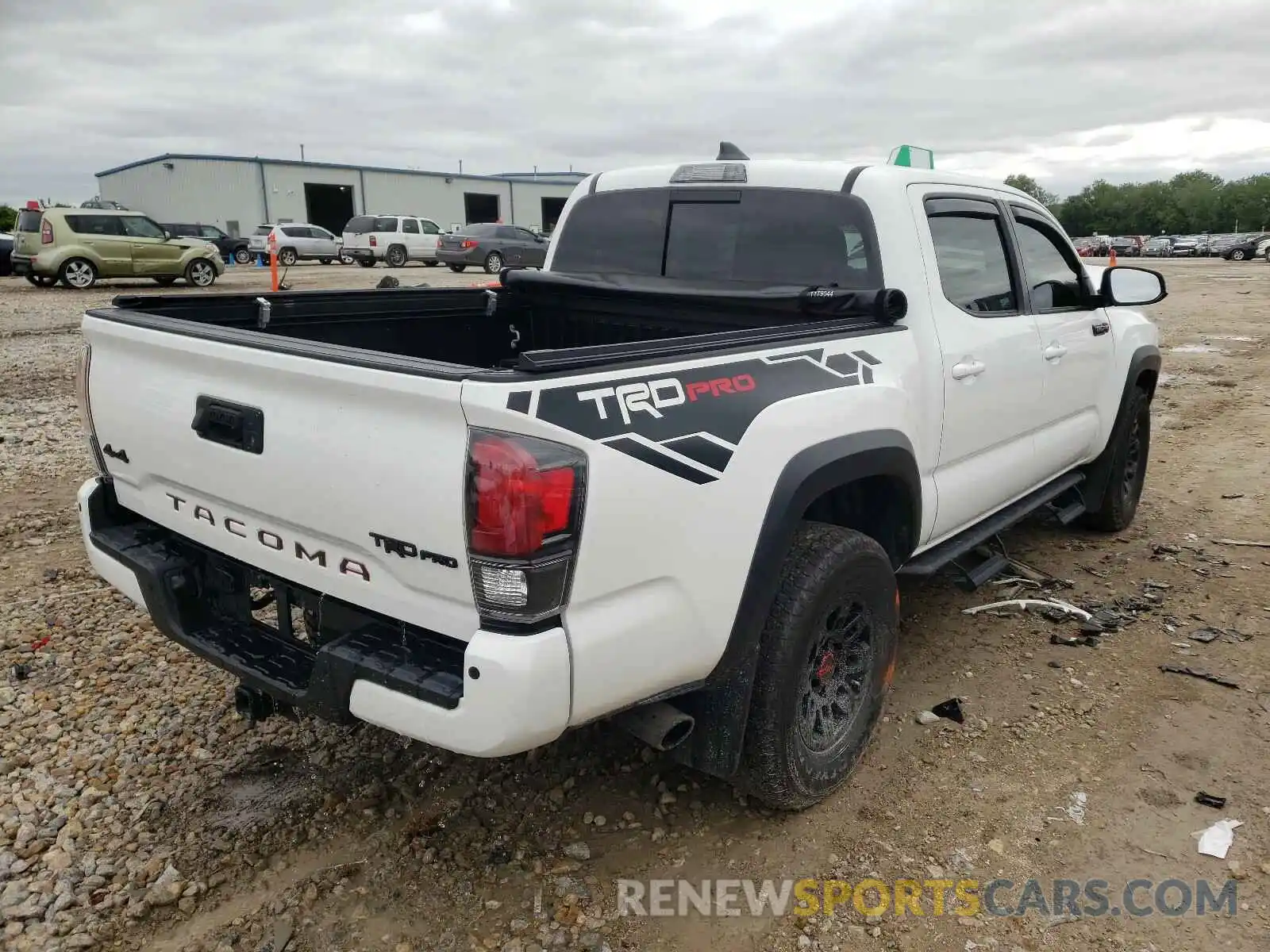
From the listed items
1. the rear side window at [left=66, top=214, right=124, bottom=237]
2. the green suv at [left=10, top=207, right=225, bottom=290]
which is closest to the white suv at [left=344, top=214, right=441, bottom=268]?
the green suv at [left=10, top=207, right=225, bottom=290]

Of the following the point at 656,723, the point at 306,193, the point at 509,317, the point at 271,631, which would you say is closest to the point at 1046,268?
the point at 509,317

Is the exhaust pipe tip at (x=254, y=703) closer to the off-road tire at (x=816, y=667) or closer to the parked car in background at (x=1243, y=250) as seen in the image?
the off-road tire at (x=816, y=667)

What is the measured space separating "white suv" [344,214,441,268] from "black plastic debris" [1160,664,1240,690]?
94.6ft

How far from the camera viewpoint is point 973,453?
3.60m

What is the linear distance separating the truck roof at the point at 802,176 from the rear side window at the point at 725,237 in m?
0.03

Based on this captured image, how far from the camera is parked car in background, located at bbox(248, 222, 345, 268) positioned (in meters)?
31.2

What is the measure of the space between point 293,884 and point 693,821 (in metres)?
1.16

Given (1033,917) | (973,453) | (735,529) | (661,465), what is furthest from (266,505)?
(973,453)

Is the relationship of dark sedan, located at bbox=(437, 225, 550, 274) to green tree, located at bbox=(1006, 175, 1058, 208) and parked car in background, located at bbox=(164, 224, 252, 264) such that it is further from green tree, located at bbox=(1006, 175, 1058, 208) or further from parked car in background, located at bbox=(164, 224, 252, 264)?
green tree, located at bbox=(1006, 175, 1058, 208)

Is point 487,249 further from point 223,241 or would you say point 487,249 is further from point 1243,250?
point 1243,250

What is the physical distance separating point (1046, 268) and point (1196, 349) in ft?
35.9

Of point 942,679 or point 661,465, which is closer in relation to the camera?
point 661,465

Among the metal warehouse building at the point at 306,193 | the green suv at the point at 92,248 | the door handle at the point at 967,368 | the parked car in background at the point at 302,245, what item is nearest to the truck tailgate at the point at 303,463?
the door handle at the point at 967,368

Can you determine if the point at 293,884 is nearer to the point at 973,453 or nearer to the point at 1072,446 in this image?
the point at 973,453
